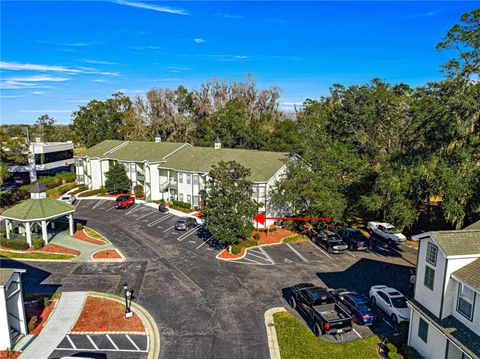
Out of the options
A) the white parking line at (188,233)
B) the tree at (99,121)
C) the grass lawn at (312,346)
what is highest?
the tree at (99,121)

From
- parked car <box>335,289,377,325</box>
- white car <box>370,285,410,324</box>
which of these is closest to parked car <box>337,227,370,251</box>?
white car <box>370,285,410,324</box>

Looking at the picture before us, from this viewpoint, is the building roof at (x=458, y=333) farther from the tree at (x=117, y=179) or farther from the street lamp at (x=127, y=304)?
the tree at (x=117, y=179)

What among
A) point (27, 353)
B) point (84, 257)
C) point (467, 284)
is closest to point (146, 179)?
point (84, 257)

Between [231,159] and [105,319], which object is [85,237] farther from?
[231,159]

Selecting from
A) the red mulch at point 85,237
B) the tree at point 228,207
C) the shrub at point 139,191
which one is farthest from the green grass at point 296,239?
the shrub at point 139,191

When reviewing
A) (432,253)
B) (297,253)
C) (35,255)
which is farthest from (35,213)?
(432,253)

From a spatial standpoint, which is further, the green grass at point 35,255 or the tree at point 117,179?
the tree at point 117,179

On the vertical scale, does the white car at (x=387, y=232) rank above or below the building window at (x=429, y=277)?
below
